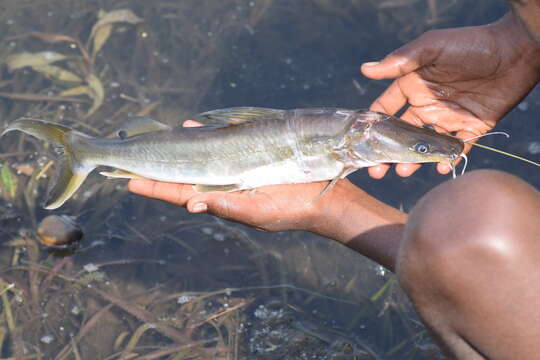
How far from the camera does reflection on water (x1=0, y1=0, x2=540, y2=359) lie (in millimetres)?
4414

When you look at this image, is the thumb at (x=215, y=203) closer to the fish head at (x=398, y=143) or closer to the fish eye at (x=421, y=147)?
the fish head at (x=398, y=143)

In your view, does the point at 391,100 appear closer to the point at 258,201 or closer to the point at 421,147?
the point at 421,147

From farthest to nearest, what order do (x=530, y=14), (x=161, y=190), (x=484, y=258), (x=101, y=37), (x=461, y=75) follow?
1. (x=101, y=37)
2. (x=461, y=75)
3. (x=161, y=190)
4. (x=530, y=14)
5. (x=484, y=258)

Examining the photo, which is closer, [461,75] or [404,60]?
[404,60]

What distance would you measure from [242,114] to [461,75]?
171 centimetres

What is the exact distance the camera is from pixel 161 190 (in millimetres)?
4023

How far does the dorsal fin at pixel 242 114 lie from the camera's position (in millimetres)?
3814

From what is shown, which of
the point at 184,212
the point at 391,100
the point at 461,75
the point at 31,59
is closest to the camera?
the point at 461,75

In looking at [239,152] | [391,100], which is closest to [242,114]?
[239,152]

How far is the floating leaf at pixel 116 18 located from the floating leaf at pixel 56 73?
0.65 m

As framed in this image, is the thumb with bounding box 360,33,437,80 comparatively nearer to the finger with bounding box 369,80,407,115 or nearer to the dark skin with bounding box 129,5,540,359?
the dark skin with bounding box 129,5,540,359

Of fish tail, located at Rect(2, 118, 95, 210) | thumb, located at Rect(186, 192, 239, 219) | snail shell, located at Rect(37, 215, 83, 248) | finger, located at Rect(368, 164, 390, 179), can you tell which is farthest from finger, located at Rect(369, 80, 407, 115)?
→ snail shell, located at Rect(37, 215, 83, 248)

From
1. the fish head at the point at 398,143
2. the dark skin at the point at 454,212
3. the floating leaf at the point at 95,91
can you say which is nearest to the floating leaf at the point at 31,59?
the floating leaf at the point at 95,91

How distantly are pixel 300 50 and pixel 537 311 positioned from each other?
4656 mm
